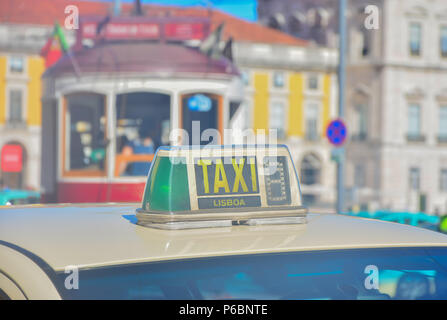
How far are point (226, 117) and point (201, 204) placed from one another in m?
8.56

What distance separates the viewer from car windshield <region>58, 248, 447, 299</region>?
1.83 meters

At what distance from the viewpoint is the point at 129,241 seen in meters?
2.00

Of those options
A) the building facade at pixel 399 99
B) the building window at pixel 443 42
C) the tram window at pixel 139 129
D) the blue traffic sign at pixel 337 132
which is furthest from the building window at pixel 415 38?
the tram window at pixel 139 129

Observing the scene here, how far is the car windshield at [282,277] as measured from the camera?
1.83m

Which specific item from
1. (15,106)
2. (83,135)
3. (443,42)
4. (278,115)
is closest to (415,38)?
(443,42)

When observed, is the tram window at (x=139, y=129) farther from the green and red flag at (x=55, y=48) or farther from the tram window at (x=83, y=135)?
the green and red flag at (x=55, y=48)

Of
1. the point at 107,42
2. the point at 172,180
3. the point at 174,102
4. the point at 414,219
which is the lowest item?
the point at 414,219

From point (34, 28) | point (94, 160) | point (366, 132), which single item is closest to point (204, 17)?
point (94, 160)

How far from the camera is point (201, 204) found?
7.30 feet

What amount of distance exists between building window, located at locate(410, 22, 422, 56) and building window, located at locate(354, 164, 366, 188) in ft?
26.7

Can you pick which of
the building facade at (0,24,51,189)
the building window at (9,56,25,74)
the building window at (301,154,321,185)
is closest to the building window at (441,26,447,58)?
the building window at (301,154,321,185)

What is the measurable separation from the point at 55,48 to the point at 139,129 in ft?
9.77

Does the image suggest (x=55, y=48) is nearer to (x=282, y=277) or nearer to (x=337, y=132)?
(x=337, y=132)

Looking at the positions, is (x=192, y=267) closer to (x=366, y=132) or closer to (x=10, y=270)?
(x=10, y=270)
